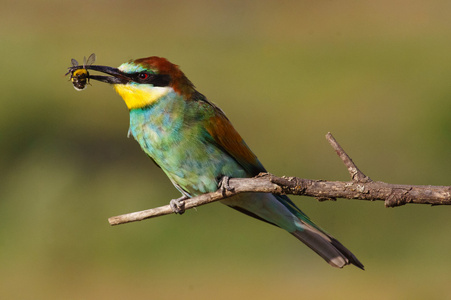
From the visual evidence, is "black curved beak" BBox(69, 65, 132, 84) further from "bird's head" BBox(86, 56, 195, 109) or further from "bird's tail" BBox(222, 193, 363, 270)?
"bird's tail" BBox(222, 193, 363, 270)

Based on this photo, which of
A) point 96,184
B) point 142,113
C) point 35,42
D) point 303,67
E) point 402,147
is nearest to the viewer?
point 142,113

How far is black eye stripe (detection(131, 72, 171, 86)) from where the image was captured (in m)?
3.04

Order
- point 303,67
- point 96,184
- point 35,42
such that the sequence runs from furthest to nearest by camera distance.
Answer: point 35,42, point 303,67, point 96,184

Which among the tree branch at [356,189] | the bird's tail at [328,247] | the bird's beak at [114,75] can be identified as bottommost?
the bird's tail at [328,247]

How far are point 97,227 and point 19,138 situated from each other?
1.10 m

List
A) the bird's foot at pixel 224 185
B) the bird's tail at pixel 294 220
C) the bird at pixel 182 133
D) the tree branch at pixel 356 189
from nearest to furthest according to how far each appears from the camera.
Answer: the tree branch at pixel 356 189
the bird's foot at pixel 224 185
the bird at pixel 182 133
the bird's tail at pixel 294 220

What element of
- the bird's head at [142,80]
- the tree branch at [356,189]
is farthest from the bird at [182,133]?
the tree branch at [356,189]

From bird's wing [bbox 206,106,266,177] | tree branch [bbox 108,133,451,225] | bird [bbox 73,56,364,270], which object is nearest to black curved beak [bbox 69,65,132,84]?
bird [bbox 73,56,364,270]

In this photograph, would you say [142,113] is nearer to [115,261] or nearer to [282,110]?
[115,261]

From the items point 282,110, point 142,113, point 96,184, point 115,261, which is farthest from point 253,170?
point 282,110

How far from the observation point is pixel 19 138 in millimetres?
6402

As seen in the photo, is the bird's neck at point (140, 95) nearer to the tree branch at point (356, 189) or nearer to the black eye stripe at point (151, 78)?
the black eye stripe at point (151, 78)

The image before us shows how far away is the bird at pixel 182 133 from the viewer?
9.87 feet

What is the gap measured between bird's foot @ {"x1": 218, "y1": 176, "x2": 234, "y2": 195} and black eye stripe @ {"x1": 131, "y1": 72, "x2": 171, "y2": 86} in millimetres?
401
